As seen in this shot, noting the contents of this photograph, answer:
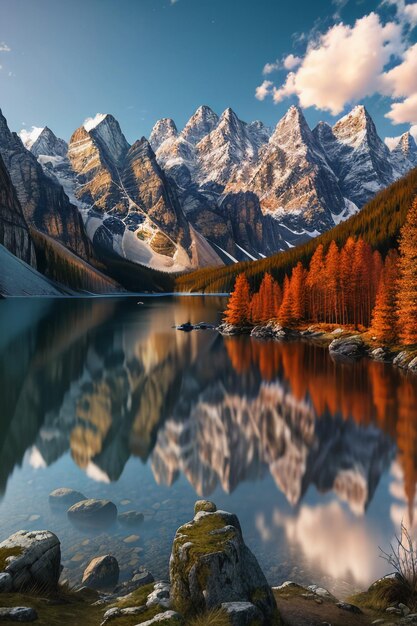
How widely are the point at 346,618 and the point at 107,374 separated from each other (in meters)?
29.9

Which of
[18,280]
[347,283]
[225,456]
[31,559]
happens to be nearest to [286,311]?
[347,283]

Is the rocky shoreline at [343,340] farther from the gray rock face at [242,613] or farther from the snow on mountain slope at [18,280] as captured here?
the snow on mountain slope at [18,280]

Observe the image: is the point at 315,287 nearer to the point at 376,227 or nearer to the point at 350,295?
the point at 350,295

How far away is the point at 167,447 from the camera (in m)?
18.4

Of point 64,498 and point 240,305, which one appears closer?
point 64,498

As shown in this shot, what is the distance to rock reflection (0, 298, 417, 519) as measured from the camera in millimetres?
15984

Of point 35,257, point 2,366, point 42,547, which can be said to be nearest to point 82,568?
point 42,547

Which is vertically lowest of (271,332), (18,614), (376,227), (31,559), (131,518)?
(131,518)

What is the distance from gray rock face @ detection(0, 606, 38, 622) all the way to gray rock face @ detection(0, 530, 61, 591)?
1385 mm

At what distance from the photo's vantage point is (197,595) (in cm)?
594

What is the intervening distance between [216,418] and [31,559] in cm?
1596

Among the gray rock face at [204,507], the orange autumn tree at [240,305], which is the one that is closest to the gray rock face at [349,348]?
the orange autumn tree at [240,305]

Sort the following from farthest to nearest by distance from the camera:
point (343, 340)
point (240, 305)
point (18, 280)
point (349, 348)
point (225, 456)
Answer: point (18, 280) → point (240, 305) → point (343, 340) → point (349, 348) → point (225, 456)

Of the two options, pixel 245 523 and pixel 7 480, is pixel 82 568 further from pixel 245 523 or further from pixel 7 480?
pixel 7 480
